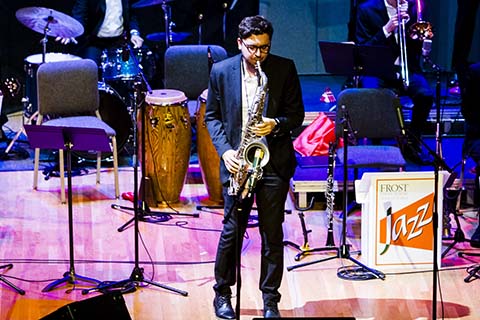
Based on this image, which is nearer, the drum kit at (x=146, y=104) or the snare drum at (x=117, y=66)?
the drum kit at (x=146, y=104)

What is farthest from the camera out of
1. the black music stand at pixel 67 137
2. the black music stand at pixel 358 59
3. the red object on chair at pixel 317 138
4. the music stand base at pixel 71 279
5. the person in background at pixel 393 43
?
the person in background at pixel 393 43

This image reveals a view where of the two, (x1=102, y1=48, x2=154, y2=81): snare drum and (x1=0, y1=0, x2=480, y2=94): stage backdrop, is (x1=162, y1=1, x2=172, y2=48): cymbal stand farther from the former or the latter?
(x1=102, y1=48, x2=154, y2=81): snare drum

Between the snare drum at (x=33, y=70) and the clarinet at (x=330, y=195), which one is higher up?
the snare drum at (x=33, y=70)

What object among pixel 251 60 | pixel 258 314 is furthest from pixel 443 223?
pixel 251 60

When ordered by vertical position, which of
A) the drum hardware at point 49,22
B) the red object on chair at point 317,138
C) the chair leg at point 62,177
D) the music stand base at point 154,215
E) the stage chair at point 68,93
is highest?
the drum hardware at point 49,22

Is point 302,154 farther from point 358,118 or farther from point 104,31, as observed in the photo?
point 104,31

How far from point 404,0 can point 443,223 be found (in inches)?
98.0

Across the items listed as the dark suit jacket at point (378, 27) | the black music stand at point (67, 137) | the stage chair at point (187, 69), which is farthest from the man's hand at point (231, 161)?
the dark suit jacket at point (378, 27)

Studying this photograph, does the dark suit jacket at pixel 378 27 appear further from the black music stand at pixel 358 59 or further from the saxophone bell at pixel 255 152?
the saxophone bell at pixel 255 152

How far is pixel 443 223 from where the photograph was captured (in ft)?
26.6

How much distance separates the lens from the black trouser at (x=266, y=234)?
6309 mm

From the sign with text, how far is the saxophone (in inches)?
59.3

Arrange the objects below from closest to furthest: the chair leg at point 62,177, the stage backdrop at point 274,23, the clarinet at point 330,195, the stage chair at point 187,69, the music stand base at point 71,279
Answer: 1. the music stand base at point 71,279
2. the clarinet at point 330,195
3. the chair leg at point 62,177
4. the stage chair at point 187,69
5. the stage backdrop at point 274,23

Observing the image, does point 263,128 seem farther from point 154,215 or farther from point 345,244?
point 154,215
